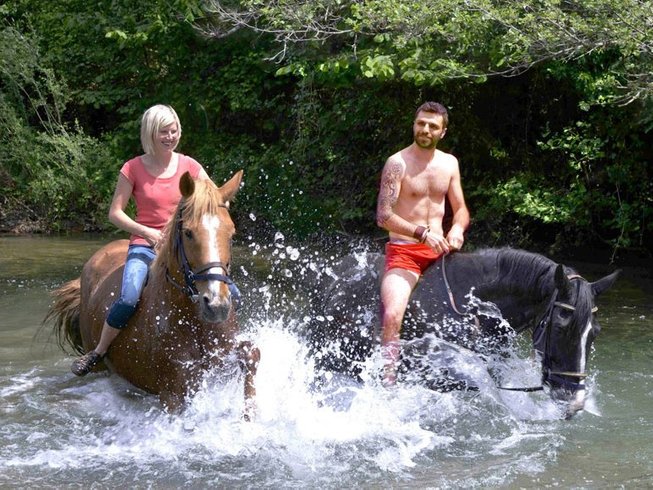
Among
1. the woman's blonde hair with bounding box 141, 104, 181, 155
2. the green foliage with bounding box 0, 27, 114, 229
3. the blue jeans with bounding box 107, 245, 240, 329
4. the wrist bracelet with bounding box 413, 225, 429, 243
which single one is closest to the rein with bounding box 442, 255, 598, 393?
the wrist bracelet with bounding box 413, 225, 429, 243

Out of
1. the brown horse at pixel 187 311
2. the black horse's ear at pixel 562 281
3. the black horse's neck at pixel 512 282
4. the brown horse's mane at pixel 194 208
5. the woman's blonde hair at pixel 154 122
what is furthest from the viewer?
the woman's blonde hair at pixel 154 122

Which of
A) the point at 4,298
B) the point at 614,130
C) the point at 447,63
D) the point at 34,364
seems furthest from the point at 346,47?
the point at 34,364

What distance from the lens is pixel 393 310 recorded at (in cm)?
614

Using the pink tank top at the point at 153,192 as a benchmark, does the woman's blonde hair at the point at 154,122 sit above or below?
above

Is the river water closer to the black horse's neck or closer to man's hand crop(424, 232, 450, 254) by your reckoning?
the black horse's neck

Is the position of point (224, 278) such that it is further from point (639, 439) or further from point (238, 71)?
point (238, 71)

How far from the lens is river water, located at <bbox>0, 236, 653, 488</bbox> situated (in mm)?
5457

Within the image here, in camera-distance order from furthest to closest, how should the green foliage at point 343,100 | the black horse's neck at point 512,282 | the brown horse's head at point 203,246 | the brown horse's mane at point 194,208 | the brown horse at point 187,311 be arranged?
1. the green foliage at point 343,100
2. the black horse's neck at point 512,282
3. the brown horse's mane at point 194,208
4. the brown horse at point 187,311
5. the brown horse's head at point 203,246

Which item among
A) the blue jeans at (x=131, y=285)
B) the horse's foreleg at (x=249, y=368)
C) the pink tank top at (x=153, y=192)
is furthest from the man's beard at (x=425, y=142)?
the blue jeans at (x=131, y=285)

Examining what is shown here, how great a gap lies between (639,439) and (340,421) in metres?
1.94

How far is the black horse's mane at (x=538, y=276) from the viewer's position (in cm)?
565

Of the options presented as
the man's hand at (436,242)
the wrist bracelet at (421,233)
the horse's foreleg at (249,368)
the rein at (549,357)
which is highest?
the wrist bracelet at (421,233)

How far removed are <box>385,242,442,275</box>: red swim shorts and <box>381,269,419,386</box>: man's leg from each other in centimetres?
5

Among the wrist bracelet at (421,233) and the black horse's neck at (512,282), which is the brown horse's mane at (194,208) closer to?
the wrist bracelet at (421,233)
